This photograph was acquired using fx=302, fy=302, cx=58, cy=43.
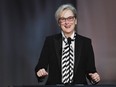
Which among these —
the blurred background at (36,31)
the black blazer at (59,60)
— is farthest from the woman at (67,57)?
the blurred background at (36,31)

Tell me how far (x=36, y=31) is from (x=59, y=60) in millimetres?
1210

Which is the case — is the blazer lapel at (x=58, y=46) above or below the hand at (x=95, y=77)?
above

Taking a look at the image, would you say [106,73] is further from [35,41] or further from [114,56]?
[35,41]

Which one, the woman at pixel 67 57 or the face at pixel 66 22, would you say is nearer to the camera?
the woman at pixel 67 57

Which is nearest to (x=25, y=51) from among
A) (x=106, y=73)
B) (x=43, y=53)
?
(x=106, y=73)

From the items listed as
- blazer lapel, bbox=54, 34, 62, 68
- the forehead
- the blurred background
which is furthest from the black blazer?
the blurred background

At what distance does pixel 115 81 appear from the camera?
2691 mm

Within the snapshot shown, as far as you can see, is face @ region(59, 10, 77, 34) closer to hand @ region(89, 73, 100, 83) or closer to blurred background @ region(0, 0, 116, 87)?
hand @ region(89, 73, 100, 83)

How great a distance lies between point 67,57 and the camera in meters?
1.54

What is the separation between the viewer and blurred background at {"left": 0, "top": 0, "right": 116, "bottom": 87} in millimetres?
2686

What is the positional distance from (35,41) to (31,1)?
1.20ft

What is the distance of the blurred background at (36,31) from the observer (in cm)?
269

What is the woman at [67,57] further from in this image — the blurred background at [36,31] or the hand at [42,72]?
the blurred background at [36,31]

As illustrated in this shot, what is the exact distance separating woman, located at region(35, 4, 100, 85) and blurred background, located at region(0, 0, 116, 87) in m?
1.05
